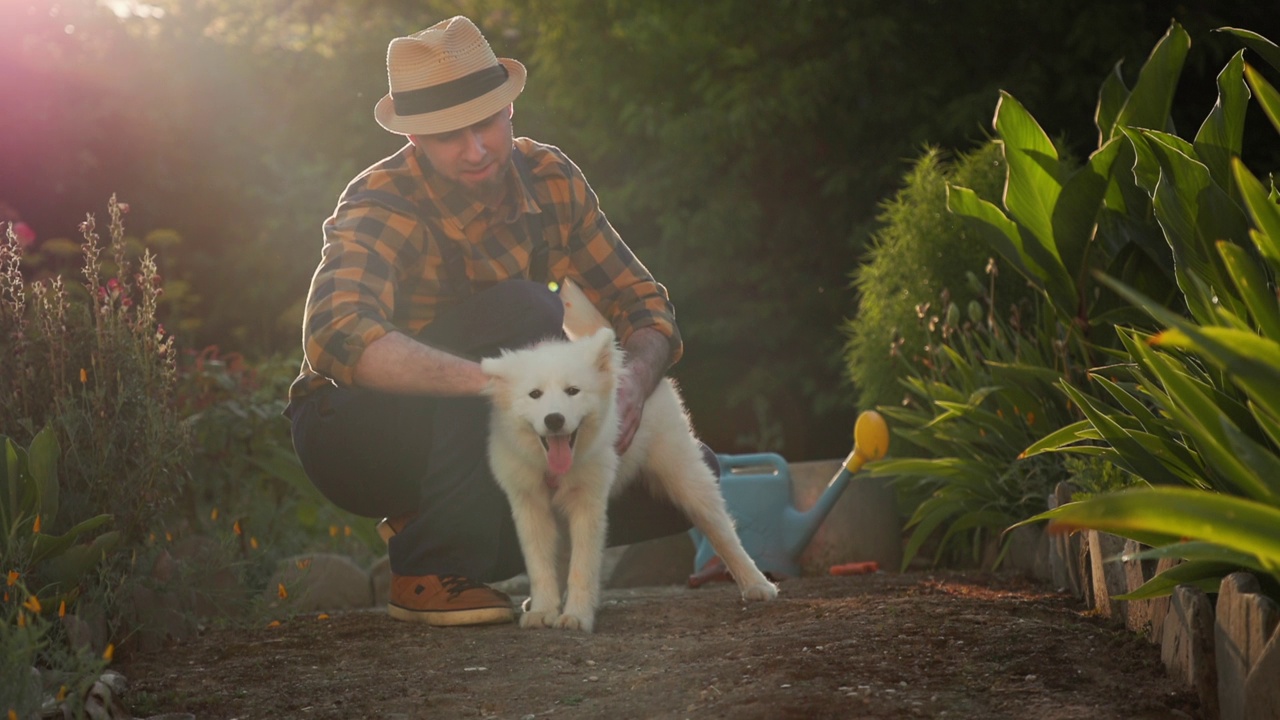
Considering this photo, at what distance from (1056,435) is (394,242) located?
72.2 inches

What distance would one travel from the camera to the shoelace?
10.8ft

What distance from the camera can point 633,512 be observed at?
404 centimetres

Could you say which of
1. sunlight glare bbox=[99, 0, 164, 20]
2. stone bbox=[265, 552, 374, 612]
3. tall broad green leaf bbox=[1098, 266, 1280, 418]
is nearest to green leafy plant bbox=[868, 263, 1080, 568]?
tall broad green leaf bbox=[1098, 266, 1280, 418]

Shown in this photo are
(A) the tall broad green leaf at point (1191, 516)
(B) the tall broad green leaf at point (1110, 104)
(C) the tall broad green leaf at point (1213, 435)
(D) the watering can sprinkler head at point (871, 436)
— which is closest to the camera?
(A) the tall broad green leaf at point (1191, 516)

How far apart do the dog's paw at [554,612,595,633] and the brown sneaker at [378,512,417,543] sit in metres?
Result: 0.74

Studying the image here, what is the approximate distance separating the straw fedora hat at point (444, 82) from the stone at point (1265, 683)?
2227 mm

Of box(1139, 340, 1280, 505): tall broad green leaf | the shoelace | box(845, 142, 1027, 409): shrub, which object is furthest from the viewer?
box(845, 142, 1027, 409): shrub

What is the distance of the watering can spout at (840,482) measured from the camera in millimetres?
4523

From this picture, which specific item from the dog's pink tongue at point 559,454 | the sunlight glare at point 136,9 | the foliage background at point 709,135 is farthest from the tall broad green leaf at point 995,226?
the sunlight glare at point 136,9

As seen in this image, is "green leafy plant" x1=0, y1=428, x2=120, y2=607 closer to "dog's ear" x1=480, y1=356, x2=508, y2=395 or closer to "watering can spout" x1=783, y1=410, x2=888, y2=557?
"dog's ear" x1=480, y1=356, x2=508, y2=395

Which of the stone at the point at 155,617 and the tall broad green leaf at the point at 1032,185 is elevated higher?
the tall broad green leaf at the point at 1032,185

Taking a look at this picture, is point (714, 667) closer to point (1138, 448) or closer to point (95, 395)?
point (1138, 448)

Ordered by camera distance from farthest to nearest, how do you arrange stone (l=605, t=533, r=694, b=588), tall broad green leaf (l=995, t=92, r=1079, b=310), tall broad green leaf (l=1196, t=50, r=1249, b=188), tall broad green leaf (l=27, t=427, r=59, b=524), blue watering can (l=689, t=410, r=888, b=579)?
1. stone (l=605, t=533, r=694, b=588)
2. blue watering can (l=689, t=410, r=888, b=579)
3. tall broad green leaf (l=995, t=92, r=1079, b=310)
4. tall broad green leaf (l=27, t=427, r=59, b=524)
5. tall broad green leaf (l=1196, t=50, r=1249, b=188)

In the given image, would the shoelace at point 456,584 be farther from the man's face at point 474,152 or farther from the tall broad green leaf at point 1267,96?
the tall broad green leaf at point 1267,96
